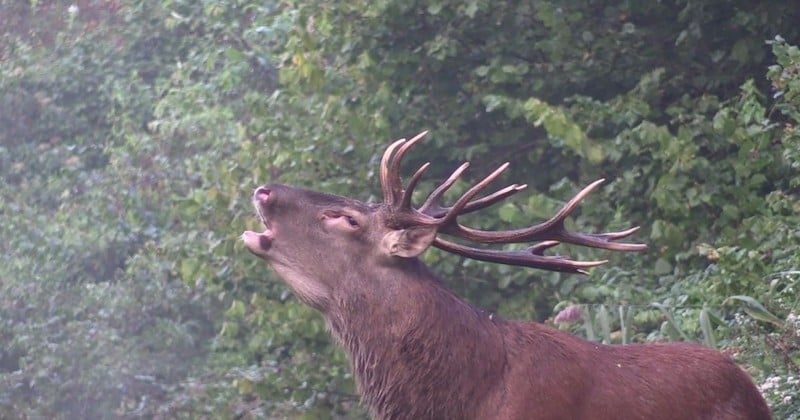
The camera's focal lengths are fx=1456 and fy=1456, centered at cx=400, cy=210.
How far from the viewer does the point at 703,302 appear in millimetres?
6758

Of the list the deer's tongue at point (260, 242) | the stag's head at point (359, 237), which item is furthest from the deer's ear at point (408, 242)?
the deer's tongue at point (260, 242)

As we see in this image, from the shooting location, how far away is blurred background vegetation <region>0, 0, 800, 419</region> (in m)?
7.60

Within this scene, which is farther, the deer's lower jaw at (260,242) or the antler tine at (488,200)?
the deer's lower jaw at (260,242)

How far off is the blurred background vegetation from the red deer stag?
1279mm

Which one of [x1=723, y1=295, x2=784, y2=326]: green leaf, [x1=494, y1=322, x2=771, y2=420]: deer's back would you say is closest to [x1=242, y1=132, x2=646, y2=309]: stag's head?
[x1=494, y1=322, x2=771, y2=420]: deer's back

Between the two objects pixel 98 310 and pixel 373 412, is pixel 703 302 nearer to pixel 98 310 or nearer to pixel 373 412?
pixel 373 412

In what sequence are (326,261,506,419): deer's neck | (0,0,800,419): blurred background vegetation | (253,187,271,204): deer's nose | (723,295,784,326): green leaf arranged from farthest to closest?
(0,0,800,419): blurred background vegetation < (723,295,784,326): green leaf < (253,187,271,204): deer's nose < (326,261,506,419): deer's neck

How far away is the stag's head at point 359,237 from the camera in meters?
4.59

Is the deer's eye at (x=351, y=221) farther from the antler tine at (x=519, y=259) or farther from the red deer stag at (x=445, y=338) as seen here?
the antler tine at (x=519, y=259)

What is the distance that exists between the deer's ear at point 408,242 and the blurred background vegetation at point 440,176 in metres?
1.46

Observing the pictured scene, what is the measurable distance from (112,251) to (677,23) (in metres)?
5.06

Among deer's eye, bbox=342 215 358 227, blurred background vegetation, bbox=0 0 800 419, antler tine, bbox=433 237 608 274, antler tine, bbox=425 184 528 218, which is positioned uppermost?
Answer: antler tine, bbox=425 184 528 218

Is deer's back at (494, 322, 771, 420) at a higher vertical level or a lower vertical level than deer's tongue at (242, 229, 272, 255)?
lower

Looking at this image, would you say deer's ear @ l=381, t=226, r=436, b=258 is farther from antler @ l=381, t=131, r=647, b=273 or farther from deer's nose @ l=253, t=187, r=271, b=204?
deer's nose @ l=253, t=187, r=271, b=204
